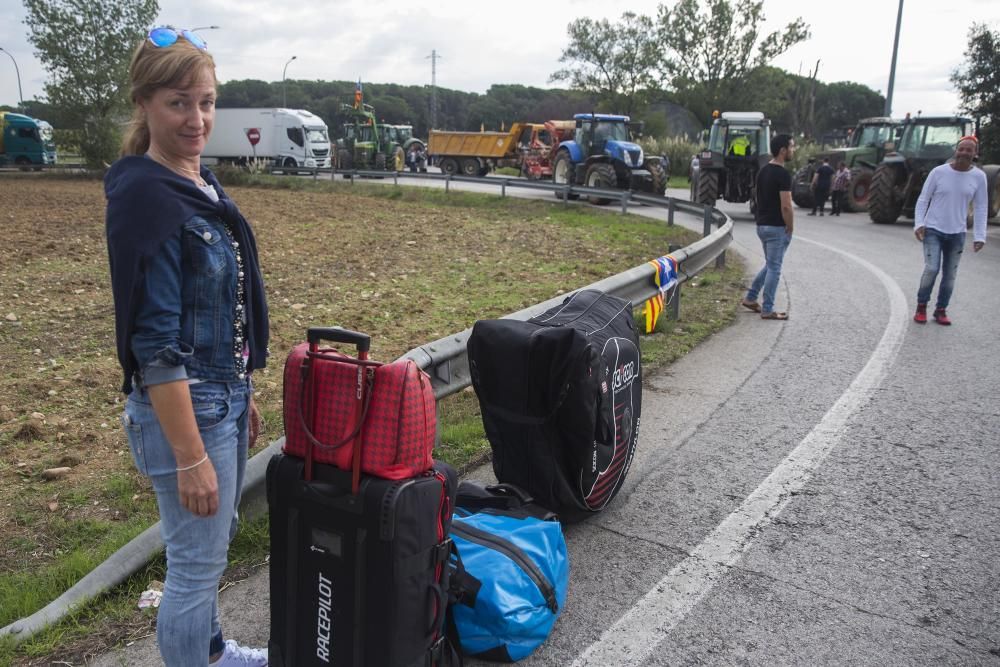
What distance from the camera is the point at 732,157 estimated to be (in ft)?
66.8

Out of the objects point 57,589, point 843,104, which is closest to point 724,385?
point 57,589

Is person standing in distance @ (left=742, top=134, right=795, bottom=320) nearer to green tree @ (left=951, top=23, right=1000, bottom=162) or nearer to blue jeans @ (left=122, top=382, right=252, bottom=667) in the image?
blue jeans @ (left=122, top=382, right=252, bottom=667)

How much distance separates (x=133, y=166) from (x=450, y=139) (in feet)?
126

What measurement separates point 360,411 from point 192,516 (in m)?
0.53

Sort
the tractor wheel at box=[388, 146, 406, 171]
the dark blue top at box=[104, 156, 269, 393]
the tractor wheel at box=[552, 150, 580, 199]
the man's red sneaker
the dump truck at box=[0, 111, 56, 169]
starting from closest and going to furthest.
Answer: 1. the dark blue top at box=[104, 156, 269, 393]
2. the man's red sneaker
3. the tractor wheel at box=[552, 150, 580, 199]
4. the tractor wheel at box=[388, 146, 406, 171]
5. the dump truck at box=[0, 111, 56, 169]

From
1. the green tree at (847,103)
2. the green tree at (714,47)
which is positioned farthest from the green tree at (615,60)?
the green tree at (847,103)

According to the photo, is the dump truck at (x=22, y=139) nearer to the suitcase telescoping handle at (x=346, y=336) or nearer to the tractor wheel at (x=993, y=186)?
the tractor wheel at (x=993, y=186)

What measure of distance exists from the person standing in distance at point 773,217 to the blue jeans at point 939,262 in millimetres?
1340

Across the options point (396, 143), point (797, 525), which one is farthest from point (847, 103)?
point (797, 525)

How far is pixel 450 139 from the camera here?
1543 inches

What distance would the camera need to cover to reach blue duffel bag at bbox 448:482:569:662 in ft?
8.59

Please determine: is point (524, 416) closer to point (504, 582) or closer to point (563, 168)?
point (504, 582)

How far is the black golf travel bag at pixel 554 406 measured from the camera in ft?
10.8

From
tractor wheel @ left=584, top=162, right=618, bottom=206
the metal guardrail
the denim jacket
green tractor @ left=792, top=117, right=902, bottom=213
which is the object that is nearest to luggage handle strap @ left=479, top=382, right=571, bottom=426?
the metal guardrail
